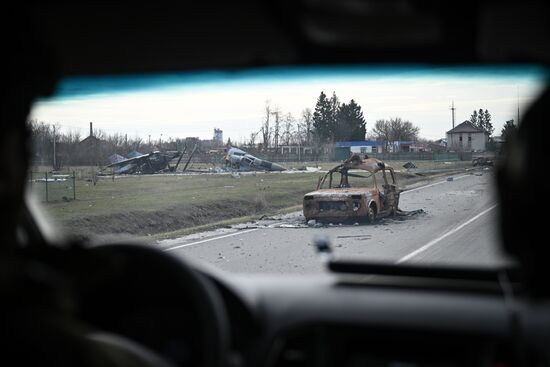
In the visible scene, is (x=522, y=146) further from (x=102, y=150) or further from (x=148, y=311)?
(x=102, y=150)

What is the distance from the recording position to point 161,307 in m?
2.70

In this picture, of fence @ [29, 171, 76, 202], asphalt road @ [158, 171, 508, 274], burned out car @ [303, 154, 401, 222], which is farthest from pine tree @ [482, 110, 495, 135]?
fence @ [29, 171, 76, 202]

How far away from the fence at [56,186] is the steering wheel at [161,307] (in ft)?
5.79

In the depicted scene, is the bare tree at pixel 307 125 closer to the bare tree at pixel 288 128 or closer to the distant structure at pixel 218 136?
the bare tree at pixel 288 128

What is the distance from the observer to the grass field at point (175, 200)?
17.6 ft

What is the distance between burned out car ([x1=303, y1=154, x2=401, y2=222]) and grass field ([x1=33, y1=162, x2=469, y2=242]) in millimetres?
110

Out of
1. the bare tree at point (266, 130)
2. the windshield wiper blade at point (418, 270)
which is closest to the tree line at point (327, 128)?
the bare tree at point (266, 130)

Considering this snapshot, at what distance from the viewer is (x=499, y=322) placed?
2543 millimetres

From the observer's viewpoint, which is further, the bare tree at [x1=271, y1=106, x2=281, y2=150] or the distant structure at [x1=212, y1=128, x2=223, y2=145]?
the distant structure at [x1=212, y1=128, x2=223, y2=145]

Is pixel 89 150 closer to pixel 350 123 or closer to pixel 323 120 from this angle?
pixel 323 120

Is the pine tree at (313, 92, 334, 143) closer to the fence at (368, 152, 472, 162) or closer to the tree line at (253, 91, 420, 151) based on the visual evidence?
the tree line at (253, 91, 420, 151)

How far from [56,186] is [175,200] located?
1.76m

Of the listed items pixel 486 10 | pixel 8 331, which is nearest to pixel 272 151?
pixel 486 10

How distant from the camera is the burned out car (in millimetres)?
4812
